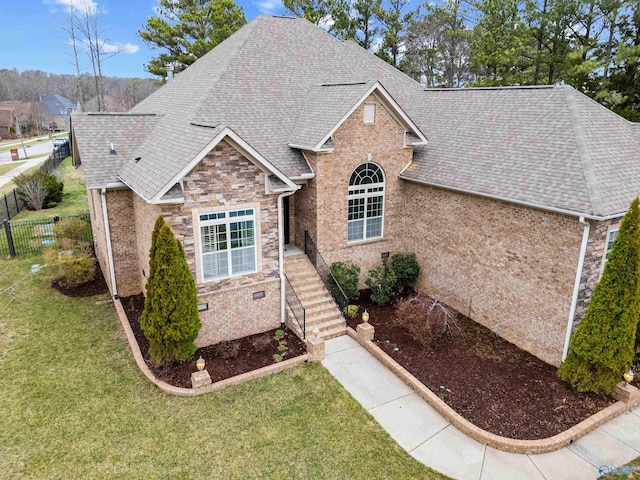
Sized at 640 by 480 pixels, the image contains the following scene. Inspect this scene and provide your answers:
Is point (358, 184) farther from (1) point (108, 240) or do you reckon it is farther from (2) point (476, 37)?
(2) point (476, 37)

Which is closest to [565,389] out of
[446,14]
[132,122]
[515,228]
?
[515,228]

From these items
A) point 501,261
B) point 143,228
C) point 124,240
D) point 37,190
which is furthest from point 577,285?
point 37,190

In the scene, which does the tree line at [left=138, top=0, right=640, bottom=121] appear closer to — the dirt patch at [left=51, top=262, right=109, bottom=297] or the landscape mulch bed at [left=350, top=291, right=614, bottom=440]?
the landscape mulch bed at [left=350, top=291, right=614, bottom=440]

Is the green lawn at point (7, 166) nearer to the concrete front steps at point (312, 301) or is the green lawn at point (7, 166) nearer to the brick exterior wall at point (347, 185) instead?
the concrete front steps at point (312, 301)

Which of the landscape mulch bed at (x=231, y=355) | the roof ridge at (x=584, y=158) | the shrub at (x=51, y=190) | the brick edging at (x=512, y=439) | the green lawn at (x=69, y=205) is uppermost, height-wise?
the roof ridge at (x=584, y=158)

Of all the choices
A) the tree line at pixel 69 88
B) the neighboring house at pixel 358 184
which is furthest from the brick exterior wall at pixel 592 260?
the tree line at pixel 69 88
